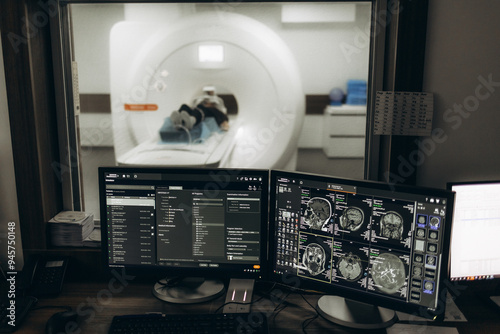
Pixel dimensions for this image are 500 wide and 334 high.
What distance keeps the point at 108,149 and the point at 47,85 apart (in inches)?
76.1

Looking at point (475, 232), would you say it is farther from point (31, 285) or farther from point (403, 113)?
point (31, 285)

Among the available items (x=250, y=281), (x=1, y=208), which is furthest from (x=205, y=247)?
(x=1, y=208)

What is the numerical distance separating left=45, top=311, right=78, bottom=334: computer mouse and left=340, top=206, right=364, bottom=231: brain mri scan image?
80 centimetres

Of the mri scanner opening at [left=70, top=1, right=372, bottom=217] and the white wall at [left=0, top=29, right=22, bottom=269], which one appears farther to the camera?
the mri scanner opening at [left=70, top=1, right=372, bottom=217]

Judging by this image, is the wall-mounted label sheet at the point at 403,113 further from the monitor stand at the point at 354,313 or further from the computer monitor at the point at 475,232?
the monitor stand at the point at 354,313

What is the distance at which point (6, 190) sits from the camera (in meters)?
1.54

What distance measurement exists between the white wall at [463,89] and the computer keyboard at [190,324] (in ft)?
2.45

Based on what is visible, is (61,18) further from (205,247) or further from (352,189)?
(352,189)

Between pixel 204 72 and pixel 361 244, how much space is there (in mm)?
2127

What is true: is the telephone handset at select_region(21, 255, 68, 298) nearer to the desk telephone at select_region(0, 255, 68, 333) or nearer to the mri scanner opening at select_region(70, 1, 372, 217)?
the desk telephone at select_region(0, 255, 68, 333)

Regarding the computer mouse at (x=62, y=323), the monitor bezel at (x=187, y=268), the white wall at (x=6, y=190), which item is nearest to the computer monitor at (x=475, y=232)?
the monitor bezel at (x=187, y=268)

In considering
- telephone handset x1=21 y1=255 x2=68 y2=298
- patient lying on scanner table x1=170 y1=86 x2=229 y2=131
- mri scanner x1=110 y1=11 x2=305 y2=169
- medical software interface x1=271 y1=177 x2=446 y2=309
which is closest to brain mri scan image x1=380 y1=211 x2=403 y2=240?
medical software interface x1=271 y1=177 x2=446 y2=309

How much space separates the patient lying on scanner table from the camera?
2.94m

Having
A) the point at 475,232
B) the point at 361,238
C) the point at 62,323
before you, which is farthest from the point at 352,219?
the point at 62,323
